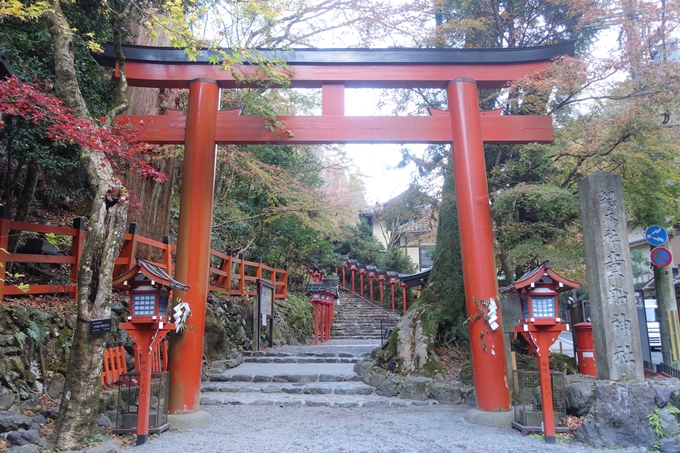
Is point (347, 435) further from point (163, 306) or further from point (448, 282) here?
point (448, 282)

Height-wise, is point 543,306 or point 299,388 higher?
point 543,306

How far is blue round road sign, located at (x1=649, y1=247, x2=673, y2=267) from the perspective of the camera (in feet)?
27.9

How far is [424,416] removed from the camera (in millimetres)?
6828

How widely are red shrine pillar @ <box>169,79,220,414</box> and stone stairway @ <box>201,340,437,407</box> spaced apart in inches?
74.6

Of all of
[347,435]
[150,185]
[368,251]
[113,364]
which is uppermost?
[368,251]

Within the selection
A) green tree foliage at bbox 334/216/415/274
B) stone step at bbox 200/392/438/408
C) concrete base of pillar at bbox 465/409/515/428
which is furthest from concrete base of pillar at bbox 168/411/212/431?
green tree foliage at bbox 334/216/415/274

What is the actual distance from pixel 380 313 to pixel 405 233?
8.82m

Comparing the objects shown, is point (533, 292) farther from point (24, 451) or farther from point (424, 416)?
point (24, 451)

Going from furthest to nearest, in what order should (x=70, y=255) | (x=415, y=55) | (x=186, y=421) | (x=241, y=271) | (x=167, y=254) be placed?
(x=241, y=271)
(x=167, y=254)
(x=70, y=255)
(x=415, y=55)
(x=186, y=421)

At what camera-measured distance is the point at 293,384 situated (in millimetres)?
9312

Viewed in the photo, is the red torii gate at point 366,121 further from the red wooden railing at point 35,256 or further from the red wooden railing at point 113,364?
the red wooden railing at point 113,364

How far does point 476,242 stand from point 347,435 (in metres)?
3.19

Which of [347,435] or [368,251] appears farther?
[368,251]

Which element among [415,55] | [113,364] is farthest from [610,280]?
[113,364]
